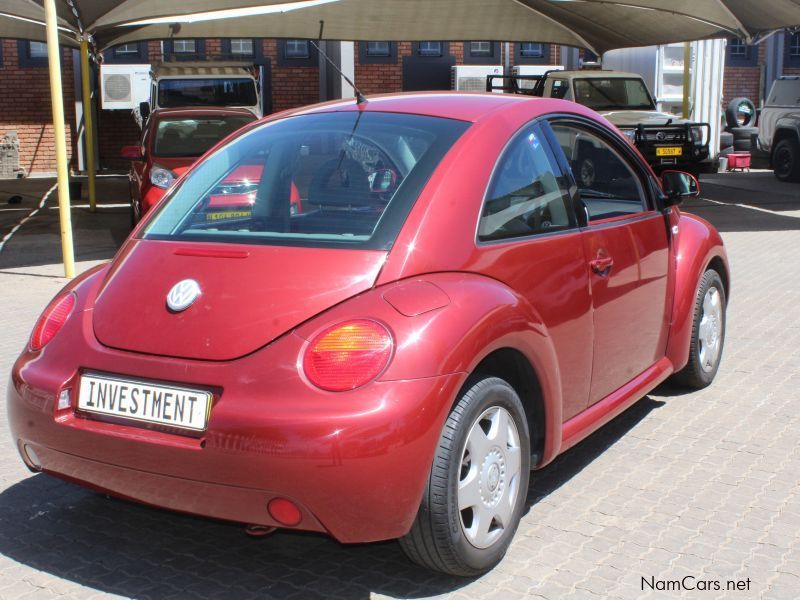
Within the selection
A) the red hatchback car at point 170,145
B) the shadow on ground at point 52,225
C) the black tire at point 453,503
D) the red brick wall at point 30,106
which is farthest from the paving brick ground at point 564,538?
the red brick wall at point 30,106

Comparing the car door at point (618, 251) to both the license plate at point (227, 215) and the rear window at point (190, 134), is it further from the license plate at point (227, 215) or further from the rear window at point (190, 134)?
the rear window at point (190, 134)

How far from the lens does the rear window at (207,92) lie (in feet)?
59.7

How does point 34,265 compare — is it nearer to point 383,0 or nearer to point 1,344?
point 1,344

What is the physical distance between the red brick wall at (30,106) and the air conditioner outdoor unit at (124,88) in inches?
44.9

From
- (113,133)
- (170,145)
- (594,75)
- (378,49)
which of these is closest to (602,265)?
(170,145)

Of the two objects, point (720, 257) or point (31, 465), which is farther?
point (720, 257)

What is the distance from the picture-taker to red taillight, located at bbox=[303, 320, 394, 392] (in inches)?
120

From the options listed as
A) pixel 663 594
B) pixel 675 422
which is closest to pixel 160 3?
pixel 675 422

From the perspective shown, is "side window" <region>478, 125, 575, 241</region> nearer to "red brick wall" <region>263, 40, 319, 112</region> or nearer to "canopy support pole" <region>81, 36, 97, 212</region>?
"canopy support pole" <region>81, 36, 97, 212</region>

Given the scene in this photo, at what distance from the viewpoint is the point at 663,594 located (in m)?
3.38

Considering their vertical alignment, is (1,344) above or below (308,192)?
below

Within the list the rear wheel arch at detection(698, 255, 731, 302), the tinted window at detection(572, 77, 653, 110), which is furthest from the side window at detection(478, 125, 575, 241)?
the tinted window at detection(572, 77, 653, 110)

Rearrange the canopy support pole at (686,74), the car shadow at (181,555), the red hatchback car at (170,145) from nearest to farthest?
the car shadow at (181,555) < the red hatchback car at (170,145) < the canopy support pole at (686,74)

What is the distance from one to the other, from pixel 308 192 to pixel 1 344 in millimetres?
4254
